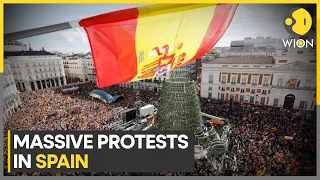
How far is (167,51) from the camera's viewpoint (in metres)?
4.59

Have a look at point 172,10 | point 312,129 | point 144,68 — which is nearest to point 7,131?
point 144,68

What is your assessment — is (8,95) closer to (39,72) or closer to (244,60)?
(39,72)

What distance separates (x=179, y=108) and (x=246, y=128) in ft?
14.8

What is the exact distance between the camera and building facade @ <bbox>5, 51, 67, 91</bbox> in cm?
2338

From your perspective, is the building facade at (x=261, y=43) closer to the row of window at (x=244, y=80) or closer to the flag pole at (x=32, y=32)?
the row of window at (x=244, y=80)

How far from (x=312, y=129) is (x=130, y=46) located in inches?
381

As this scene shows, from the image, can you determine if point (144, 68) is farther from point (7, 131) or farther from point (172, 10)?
point (7, 131)

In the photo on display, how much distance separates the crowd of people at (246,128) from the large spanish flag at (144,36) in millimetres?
5977

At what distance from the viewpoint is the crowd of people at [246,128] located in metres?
8.95

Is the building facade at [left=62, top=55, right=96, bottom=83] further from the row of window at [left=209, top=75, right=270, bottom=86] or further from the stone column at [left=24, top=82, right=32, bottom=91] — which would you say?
the row of window at [left=209, top=75, right=270, bottom=86]

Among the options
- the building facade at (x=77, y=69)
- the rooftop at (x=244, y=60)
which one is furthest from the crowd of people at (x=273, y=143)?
the building facade at (x=77, y=69)

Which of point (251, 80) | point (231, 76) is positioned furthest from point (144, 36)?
point (231, 76)

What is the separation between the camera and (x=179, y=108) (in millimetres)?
12453

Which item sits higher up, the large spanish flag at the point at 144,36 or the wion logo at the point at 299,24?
the wion logo at the point at 299,24
